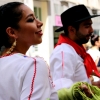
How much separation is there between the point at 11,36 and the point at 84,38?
132 cm

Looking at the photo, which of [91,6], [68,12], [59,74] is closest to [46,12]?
[91,6]

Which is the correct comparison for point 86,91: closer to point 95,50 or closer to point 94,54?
point 94,54

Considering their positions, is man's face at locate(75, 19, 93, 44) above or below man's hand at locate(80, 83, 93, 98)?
above

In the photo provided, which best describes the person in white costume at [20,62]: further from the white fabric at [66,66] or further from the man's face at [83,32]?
Answer: the man's face at [83,32]

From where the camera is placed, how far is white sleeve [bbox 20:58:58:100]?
1.43 meters

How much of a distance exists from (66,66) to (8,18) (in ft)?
3.04

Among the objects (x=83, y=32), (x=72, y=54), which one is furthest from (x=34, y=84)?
(x=83, y=32)

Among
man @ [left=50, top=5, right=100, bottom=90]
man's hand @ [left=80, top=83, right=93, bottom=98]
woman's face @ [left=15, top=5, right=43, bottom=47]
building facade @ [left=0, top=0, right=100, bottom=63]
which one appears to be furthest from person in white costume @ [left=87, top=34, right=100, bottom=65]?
woman's face @ [left=15, top=5, right=43, bottom=47]

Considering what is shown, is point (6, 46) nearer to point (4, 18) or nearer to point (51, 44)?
point (4, 18)

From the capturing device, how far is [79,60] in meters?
2.64

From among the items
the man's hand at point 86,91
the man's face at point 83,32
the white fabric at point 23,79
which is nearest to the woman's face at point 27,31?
the white fabric at point 23,79

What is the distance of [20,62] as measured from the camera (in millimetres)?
1485

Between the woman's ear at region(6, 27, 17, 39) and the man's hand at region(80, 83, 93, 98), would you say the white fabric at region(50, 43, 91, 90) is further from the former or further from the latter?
the woman's ear at region(6, 27, 17, 39)

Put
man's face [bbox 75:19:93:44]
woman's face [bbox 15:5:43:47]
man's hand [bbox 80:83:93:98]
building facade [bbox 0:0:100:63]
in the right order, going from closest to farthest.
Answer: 1. woman's face [bbox 15:5:43:47]
2. man's hand [bbox 80:83:93:98]
3. man's face [bbox 75:19:93:44]
4. building facade [bbox 0:0:100:63]
